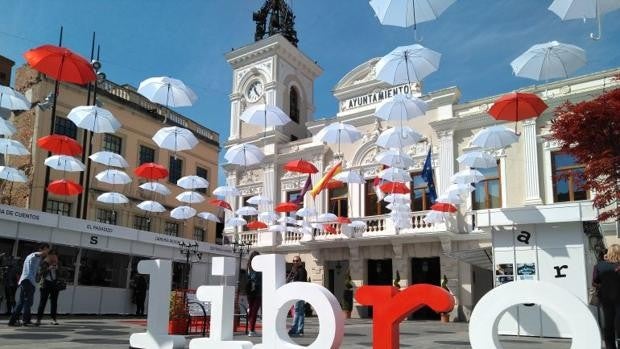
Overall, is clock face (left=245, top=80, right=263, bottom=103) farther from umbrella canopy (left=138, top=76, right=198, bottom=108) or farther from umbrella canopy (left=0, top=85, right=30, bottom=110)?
umbrella canopy (left=0, top=85, right=30, bottom=110)

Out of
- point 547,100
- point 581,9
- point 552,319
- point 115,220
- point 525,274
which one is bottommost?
point 552,319

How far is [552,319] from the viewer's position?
1235 centimetres

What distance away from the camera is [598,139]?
10.4m

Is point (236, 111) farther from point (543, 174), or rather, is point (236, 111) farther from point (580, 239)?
point (580, 239)

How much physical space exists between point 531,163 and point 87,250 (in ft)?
57.2

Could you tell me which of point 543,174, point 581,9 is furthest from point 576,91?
point 581,9

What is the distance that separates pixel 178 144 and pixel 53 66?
582 centimetres

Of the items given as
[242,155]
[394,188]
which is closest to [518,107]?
[394,188]

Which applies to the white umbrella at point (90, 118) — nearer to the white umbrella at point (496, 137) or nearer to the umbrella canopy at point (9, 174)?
the umbrella canopy at point (9, 174)

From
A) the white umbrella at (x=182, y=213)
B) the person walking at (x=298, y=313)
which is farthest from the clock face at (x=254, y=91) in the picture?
the person walking at (x=298, y=313)

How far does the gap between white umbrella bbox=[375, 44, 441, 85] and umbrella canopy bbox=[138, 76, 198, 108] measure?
559cm

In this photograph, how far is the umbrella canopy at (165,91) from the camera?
15.3 meters

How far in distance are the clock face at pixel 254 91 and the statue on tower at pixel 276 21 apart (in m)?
3.26

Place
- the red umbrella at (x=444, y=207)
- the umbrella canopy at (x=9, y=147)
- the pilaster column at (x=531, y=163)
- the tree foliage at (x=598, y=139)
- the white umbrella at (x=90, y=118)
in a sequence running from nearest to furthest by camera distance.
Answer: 1. the tree foliage at (x=598, y=139)
2. the white umbrella at (x=90, y=118)
3. the umbrella canopy at (x=9, y=147)
4. the red umbrella at (x=444, y=207)
5. the pilaster column at (x=531, y=163)
